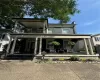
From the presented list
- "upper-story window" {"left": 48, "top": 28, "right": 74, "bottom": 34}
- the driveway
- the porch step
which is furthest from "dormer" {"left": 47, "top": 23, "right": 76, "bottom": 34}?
the driveway

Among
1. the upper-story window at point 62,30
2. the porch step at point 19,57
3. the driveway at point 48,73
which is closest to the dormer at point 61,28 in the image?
the upper-story window at point 62,30

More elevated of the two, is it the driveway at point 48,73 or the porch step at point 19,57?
the porch step at point 19,57

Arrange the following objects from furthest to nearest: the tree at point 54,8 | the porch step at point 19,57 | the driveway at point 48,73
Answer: the porch step at point 19,57 → the tree at point 54,8 → the driveway at point 48,73

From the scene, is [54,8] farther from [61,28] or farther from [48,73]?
[61,28]

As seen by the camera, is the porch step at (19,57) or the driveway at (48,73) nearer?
the driveway at (48,73)

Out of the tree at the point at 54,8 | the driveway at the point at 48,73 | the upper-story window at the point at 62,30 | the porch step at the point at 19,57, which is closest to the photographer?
the driveway at the point at 48,73

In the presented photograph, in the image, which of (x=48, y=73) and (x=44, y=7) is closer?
(x=48, y=73)

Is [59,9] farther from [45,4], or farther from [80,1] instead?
[80,1]

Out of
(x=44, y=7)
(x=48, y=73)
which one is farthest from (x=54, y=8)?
(x=48, y=73)

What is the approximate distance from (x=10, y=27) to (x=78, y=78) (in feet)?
87.9

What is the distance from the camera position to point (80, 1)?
445 inches

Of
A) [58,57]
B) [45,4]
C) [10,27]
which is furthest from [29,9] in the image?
[10,27]

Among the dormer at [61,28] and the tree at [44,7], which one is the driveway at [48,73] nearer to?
the tree at [44,7]

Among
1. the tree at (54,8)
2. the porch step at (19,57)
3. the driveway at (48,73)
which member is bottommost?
the driveway at (48,73)
